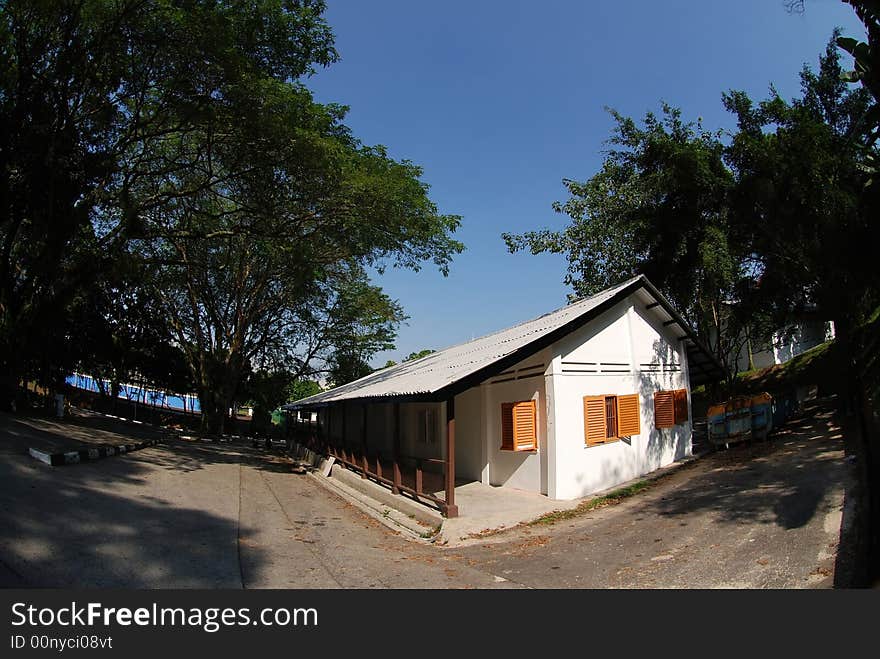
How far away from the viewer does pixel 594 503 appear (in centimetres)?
1002

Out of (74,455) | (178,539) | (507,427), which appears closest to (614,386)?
(507,427)

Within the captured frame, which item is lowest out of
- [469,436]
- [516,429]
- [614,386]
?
[469,436]

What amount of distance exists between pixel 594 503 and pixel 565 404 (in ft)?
6.80

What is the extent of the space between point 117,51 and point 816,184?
55.3ft

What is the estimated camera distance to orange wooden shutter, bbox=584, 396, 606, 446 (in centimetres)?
1085

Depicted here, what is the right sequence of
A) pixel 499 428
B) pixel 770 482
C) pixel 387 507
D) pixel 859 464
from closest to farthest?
pixel 859 464 < pixel 770 482 < pixel 387 507 < pixel 499 428

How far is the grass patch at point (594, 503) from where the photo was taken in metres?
9.04

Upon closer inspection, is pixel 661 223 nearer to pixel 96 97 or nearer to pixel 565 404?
pixel 565 404

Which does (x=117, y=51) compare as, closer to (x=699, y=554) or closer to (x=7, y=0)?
(x=7, y=0)

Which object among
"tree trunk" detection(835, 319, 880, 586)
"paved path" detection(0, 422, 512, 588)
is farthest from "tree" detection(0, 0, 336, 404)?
"tree trunk" detection(835, 319, 880, 586)

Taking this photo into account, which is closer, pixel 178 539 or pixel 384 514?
pixel 178 539

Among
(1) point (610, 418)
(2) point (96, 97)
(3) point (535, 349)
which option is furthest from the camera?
(2) point (96, 97)

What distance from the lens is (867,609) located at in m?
3.91

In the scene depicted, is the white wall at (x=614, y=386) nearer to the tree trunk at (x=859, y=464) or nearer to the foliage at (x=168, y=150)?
the tree trunk at (x=859, y=464)
